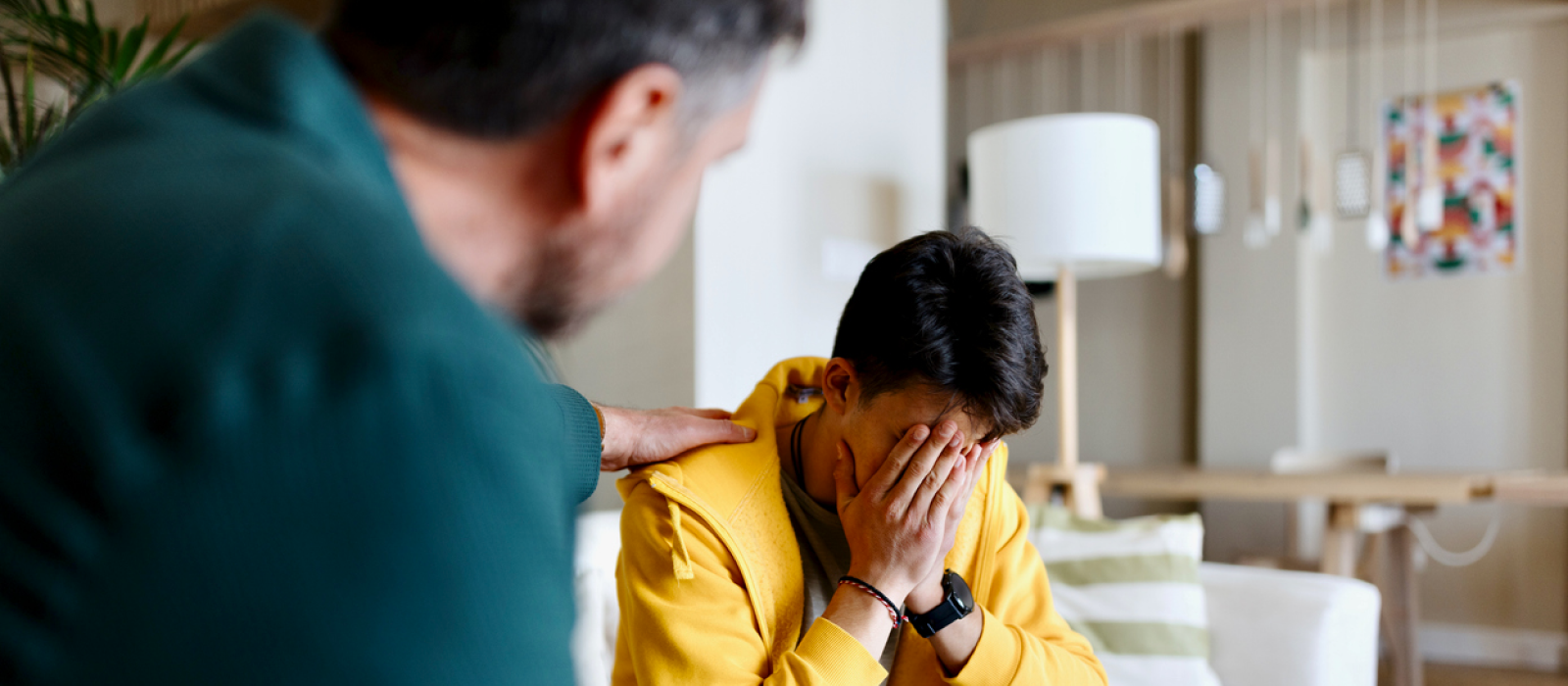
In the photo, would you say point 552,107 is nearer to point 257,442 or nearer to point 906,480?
point 257,442

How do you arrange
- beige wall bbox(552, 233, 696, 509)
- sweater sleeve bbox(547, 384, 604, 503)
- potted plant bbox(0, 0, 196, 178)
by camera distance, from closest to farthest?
1. sweater sleeve bbox(547, 384, 604, 503)
2. potted plant bbox(0, 0, 196, 178)
3. beige wall bbox(552, 233, 696, 509)

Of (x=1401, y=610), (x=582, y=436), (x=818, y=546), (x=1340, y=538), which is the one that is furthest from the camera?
(x=1401, y=610)

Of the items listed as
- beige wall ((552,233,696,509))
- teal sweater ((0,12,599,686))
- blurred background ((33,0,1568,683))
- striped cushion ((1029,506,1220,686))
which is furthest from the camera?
blurred background ((33,0,1568,683))

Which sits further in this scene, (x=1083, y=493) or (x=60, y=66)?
(x=1083, y=493)

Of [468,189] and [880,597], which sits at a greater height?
[468,189]

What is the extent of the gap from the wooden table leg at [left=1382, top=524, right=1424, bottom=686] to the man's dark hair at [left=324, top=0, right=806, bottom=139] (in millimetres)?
3572

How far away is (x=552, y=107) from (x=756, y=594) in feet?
2.66

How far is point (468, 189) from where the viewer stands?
0.42 metres

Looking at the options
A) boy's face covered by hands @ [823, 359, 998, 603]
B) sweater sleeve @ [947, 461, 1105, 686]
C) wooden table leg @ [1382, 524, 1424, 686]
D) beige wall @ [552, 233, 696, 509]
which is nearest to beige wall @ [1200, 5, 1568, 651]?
wooden table leg @ [1382, 524, 1424, 686]

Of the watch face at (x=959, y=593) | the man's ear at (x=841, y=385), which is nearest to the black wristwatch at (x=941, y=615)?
the watch face at (x=959, y=593)

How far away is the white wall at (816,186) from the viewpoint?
2205 millimetres

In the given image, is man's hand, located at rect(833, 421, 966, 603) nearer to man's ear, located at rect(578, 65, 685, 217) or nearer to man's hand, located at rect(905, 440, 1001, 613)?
man's hand, located at rect(905, 440, 1001, 613)

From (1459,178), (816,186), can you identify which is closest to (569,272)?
(816,186)

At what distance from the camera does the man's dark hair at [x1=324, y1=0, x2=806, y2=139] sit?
15.7 inches
